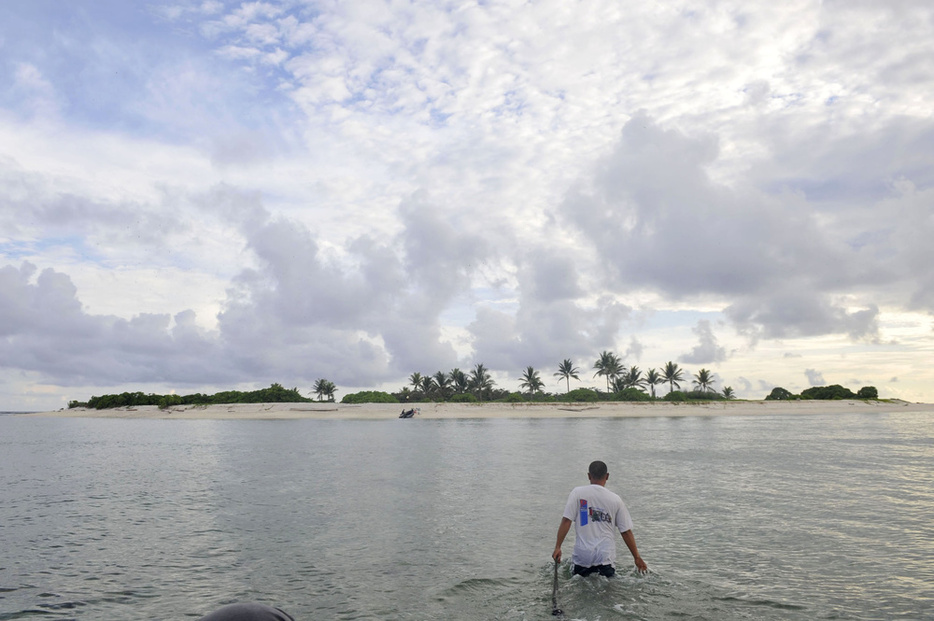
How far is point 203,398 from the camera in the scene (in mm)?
139250

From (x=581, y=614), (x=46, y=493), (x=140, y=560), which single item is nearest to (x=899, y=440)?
(x=581, y=614)

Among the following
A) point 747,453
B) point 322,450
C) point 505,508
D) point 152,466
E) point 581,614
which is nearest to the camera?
point 581,614

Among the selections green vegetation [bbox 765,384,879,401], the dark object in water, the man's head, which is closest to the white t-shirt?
the man's head

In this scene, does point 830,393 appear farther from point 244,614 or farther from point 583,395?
point 244,614

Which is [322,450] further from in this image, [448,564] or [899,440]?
[899,440]

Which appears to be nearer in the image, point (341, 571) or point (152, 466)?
point (341, 571)

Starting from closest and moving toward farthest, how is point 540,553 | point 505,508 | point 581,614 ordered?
point 581,614
point 540,553
point 505,508

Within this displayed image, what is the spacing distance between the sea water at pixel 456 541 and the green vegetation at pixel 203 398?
10041cm

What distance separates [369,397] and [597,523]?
12813 centimetres

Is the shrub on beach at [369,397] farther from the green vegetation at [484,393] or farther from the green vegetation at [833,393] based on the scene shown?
the green vegetation at [833,393]

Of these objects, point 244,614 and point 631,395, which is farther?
point 631,395

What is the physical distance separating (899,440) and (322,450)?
4776 centimetres

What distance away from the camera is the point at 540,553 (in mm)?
14234

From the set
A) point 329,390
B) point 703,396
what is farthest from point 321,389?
point 703,396
